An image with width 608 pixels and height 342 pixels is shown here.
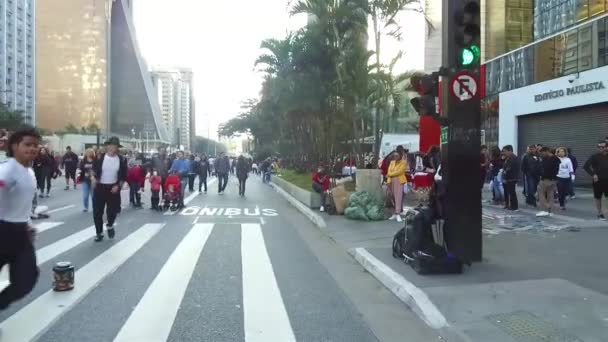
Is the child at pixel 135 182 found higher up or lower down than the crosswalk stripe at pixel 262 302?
higher up

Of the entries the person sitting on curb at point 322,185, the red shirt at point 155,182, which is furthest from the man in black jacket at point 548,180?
the red shirt at point 155,182

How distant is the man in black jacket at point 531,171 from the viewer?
14.4 metres

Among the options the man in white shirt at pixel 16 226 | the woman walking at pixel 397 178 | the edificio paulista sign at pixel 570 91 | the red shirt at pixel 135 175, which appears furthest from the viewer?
the edificio paulista sign at pixel 570 91

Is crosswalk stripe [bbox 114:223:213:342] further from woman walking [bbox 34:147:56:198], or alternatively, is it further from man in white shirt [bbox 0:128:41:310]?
woman walking [bbox 34:147:56:198]

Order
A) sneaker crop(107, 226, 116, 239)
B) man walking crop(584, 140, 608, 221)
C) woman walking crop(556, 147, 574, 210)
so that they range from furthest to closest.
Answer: woman walking crop(556, 147, 574, 210)
man walking crop(584, 140, 608, 221)
sneaker crop(107, 226, 116, 239)

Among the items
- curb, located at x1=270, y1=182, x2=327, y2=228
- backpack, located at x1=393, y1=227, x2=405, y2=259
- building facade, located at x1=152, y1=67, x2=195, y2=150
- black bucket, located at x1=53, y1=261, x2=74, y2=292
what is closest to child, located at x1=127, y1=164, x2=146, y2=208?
curb, located at x1=270, y1=182, x2=327, y2=228

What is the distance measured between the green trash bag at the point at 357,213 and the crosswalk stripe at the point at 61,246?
5.56m

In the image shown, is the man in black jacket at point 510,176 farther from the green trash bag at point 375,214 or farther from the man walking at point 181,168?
the man walking at point 181,168

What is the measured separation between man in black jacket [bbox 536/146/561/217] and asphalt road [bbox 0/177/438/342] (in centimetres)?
591

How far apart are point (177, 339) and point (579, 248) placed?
6550mm

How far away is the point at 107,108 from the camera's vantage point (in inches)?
4781

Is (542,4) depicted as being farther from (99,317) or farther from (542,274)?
(99,317)

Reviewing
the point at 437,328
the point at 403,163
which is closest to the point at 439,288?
the point at 437,328

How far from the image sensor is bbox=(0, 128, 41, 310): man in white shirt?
4.52 m
